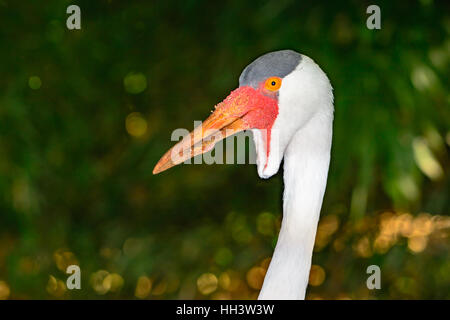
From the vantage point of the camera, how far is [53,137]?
1.88m

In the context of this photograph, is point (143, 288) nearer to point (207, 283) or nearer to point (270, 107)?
point (207, 283)

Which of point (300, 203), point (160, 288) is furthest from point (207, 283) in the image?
point (300, 203)

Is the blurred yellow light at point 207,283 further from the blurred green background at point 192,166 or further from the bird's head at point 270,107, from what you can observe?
the bird's head at point 270,107

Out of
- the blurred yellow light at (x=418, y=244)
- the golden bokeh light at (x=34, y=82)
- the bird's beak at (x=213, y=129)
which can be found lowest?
the blurred yellow light at (x=418, y=244)

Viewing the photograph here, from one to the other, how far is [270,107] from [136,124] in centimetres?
98

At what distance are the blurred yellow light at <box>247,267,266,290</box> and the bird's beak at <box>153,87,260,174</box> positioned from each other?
1.00 m

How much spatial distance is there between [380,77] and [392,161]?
8.1 inches

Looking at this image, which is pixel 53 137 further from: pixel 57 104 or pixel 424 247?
pixel 424 247

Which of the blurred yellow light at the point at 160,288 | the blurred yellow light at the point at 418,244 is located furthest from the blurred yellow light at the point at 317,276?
the blurred yellow light at the point at 160,288

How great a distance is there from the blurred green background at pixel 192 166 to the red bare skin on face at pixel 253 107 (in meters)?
0.64

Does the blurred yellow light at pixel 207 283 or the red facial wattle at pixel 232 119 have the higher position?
the red facial wattle at pixel 232 119

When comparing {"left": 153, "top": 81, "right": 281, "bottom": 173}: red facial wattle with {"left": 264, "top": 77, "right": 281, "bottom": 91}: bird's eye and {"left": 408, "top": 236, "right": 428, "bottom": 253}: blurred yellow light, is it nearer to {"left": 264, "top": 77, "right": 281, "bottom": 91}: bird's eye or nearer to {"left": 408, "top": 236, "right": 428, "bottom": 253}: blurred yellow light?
{"left": 264, "top": 77, "right": 281, "bottom": 91}: bird's eye

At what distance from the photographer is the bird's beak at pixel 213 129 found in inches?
40.4

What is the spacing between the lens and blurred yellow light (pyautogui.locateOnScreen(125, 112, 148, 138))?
1.95 m
